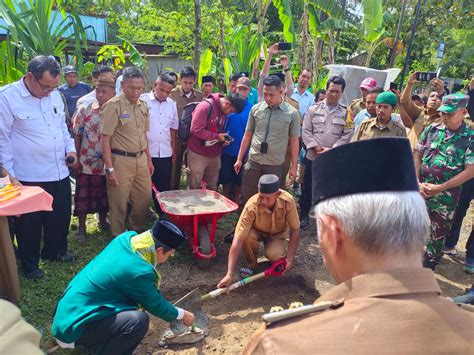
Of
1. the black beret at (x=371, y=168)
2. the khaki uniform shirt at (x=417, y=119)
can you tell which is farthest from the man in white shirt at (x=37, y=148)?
the khaki uniform shirt at (x=417, y=119)

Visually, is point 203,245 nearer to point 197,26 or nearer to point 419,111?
point 419,111

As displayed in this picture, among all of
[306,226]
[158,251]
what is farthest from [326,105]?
[158,251]

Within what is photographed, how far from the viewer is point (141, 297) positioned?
2.36m

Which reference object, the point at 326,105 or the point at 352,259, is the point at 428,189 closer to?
the point at 326,105

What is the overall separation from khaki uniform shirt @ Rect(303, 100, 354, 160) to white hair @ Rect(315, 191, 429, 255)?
11.7 ft

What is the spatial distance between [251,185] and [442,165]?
2007 mm

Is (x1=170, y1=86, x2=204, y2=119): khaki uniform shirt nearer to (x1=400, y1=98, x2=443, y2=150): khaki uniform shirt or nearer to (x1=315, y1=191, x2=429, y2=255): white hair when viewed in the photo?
(x1=400, y1=98, x2=443, y2=150): khaki uniform shirt

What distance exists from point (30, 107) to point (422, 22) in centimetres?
1684

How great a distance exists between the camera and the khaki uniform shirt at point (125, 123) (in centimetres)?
368

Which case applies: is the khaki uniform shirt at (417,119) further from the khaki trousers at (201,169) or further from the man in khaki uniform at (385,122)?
the khaki trousers at (201,169)

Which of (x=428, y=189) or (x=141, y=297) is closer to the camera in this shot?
(x=141, y=297)

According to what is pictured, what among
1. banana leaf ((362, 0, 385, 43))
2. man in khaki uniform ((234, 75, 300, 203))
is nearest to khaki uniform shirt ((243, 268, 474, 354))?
man in khaki uniform ((234, 75, 300, 203))

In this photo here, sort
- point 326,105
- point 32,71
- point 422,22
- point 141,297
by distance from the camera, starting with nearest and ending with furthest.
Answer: point 141,297 < point 32,71 < point 326,105 < point 422,22

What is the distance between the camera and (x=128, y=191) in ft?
13.2
